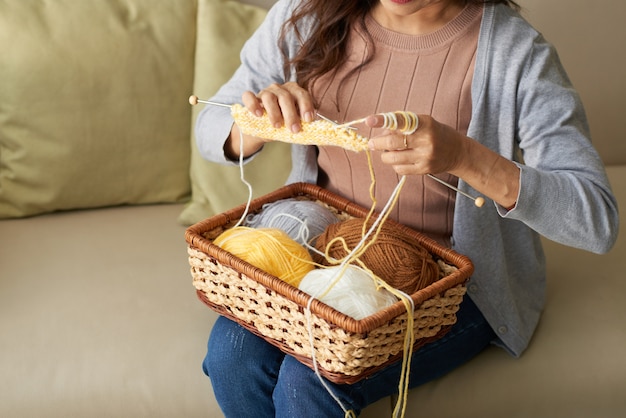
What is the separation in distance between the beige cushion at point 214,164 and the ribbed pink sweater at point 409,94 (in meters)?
0.29

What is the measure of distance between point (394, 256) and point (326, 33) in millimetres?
443

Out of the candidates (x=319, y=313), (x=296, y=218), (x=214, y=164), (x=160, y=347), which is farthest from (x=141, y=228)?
(x=319, y=313)

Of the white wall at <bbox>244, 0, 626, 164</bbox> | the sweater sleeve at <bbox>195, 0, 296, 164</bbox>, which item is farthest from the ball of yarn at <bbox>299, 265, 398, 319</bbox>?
the white wall at <bbox>244, 0, 626, 164</bbox>

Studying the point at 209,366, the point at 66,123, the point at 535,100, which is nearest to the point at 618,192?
the point at 535,100

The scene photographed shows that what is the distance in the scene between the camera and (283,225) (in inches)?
51.6

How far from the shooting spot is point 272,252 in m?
1.18

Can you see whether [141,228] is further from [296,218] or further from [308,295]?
[308,295]

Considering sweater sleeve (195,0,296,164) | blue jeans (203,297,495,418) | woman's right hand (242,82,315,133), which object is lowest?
blue jeans (203,297,495,418)

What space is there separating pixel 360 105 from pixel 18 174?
779 mm

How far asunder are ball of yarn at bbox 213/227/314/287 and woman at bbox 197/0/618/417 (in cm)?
13

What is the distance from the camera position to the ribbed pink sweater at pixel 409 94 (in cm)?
130

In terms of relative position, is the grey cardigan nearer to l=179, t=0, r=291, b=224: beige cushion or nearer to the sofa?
the sofa

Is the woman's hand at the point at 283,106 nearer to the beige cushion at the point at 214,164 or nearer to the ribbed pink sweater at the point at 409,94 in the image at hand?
the ribbed pink sweater at the point at 409,94

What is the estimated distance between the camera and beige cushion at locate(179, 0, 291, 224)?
66.6 inches
